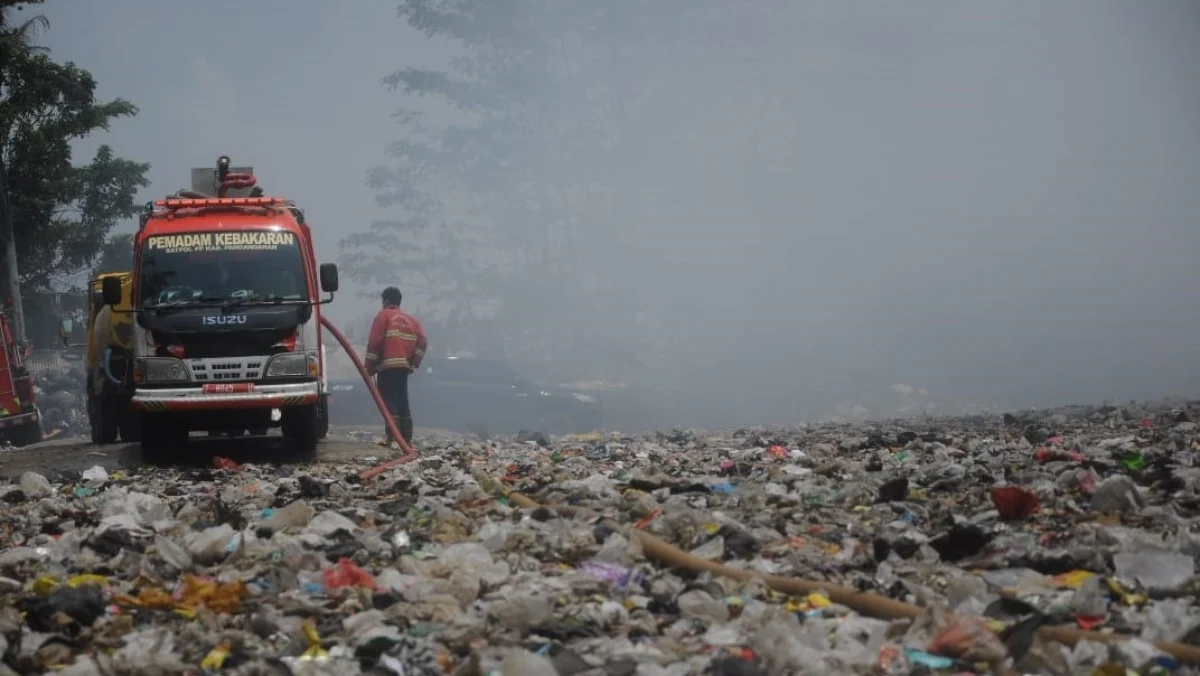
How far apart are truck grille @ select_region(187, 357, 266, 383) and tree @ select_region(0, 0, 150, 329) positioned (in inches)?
420

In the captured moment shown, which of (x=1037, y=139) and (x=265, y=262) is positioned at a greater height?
(x=1037, y=139)

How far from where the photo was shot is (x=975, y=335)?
136 feet

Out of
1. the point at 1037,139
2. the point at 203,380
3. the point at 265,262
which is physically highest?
the point at 1037,139

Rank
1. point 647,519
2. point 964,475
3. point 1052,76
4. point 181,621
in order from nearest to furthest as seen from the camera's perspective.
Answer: point 181,621 → point 647,519 → point 964,475 → point 1052,76

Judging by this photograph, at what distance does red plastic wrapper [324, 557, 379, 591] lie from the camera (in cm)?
507

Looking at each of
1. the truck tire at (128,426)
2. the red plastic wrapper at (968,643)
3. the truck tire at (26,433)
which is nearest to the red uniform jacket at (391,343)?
the truck tire at (128,426)

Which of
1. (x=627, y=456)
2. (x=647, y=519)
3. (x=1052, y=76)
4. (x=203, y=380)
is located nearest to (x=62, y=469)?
(x=203, y=380)

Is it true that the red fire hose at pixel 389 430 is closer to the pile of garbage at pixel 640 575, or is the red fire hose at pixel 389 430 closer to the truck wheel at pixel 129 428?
the pile of garbage at pixel 640 575

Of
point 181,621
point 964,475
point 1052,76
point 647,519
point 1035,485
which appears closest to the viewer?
point 181,621

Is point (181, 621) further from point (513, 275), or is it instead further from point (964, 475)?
point (513, 275)

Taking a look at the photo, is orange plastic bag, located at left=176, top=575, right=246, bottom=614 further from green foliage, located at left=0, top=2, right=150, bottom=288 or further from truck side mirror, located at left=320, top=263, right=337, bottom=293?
green foliage, located at left=0, top=2, right=150, bottom=288

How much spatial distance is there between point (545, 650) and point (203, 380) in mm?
8011

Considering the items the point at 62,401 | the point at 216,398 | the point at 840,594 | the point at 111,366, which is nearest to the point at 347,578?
the point at 840,594

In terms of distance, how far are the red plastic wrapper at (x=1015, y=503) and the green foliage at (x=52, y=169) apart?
17811mm
